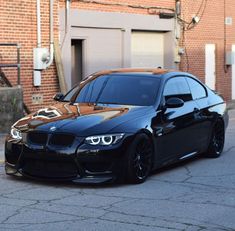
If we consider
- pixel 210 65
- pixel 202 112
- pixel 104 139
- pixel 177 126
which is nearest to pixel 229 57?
pixel 210 65

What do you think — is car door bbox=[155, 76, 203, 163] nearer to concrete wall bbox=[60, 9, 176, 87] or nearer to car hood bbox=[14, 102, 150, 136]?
car hood bbox=[14, 102, 150, 136]

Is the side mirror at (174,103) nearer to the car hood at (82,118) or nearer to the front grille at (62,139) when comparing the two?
the car hood at (82,118)

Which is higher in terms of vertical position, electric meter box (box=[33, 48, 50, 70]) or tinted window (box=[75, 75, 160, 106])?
electric meter box (box=[33, 48, 50, 70])

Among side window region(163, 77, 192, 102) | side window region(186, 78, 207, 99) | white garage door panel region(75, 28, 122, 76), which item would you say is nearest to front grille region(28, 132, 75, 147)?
side window region(163, 77, 192, 102)

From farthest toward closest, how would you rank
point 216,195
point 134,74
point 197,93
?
point 197,93 < point 134,74 < point 216,195

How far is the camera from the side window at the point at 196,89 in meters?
9.52

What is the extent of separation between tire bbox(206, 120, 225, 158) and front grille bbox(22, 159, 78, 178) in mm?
3297

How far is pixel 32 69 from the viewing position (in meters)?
15.1

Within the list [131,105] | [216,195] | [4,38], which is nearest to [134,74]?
[131,105]

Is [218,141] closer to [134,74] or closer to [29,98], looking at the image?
[134,74]

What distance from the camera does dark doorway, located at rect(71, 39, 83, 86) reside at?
16.9 metres

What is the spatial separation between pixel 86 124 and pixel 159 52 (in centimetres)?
1303

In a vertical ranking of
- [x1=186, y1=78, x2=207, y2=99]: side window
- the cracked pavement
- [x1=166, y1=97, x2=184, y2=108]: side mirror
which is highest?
[x1=186, y1=78, x2=207, y2=99]: side window

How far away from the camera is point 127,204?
6.66m
